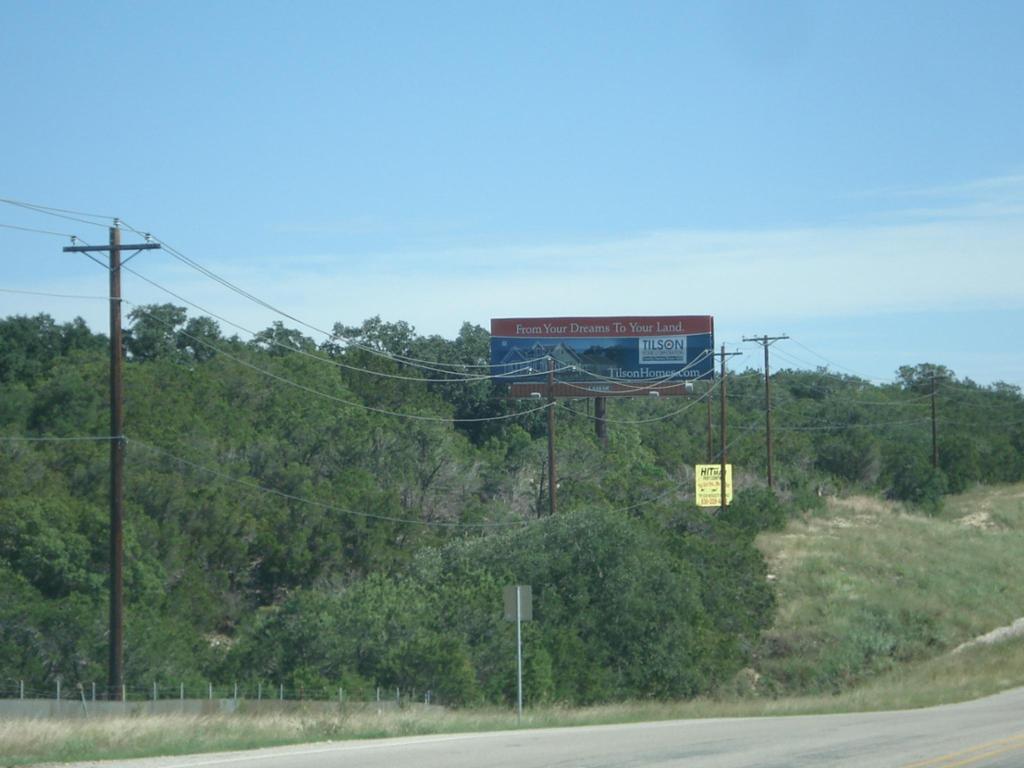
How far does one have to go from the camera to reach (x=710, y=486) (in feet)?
205

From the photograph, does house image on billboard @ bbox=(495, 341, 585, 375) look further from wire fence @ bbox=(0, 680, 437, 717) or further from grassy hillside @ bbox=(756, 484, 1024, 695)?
wire fence @ bbox=(0, 680, 437, 717)

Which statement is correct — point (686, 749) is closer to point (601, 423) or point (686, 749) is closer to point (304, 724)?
point (304, 724)

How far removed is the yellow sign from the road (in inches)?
1505

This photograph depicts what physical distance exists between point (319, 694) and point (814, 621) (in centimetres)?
2728

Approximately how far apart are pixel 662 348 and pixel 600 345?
320cm

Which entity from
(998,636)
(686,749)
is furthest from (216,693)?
(998,636)

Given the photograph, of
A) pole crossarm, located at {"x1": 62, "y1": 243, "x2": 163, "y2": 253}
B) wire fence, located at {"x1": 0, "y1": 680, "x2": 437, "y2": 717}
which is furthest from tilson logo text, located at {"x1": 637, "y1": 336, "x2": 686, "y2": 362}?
pole crossarm, located at {"x1": 62, "y1": 243, "x2": 163, "y2": 253}

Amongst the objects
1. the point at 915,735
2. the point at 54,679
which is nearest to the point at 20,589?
the point at 54,679

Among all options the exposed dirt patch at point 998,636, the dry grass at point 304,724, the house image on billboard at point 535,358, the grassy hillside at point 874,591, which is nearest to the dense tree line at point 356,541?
the grassy hillside at point 874,591

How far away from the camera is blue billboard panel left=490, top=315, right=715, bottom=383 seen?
226 feet

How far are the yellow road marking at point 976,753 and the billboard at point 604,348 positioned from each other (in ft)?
161

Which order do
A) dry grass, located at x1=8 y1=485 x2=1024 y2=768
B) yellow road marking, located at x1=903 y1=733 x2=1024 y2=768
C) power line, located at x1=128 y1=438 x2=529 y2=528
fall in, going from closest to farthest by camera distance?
yellow road marking, located at x1=903 y1=733 x2=1024 y2=768, dry grass, located at x1=8 y1=485 x2=1024 y2=768, power line, located at x1=128 y1=438 x2=529 y2=528

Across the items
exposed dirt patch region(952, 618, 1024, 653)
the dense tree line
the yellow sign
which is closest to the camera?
the dense tree line

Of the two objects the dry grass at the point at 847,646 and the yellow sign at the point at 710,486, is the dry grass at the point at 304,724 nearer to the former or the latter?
the dry grass at the point at 847,646
